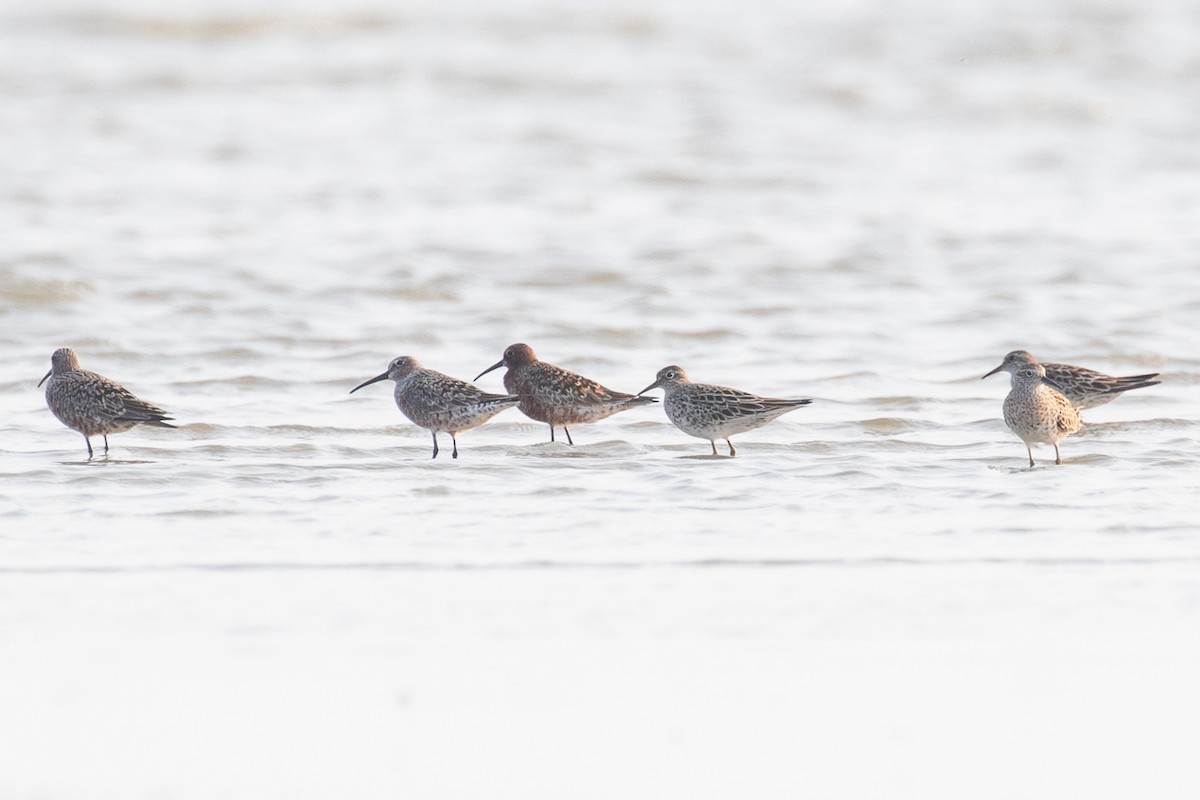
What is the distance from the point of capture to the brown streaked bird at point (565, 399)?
30.9 feet

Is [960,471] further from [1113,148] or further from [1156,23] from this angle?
[1156,23]

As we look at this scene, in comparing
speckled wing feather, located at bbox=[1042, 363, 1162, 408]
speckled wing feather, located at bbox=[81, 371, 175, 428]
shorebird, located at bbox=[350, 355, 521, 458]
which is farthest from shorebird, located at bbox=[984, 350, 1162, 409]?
speckled wing feather, located at bbox=[81, 371, 175, 428]

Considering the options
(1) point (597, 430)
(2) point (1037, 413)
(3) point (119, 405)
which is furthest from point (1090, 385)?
(3) point (119, 405)

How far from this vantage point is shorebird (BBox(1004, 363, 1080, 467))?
340 inches

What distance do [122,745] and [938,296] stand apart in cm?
1004

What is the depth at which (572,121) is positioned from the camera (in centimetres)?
2088

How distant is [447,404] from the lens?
9070mm

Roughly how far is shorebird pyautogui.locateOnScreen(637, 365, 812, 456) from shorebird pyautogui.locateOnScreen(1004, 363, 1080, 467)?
1044 mm

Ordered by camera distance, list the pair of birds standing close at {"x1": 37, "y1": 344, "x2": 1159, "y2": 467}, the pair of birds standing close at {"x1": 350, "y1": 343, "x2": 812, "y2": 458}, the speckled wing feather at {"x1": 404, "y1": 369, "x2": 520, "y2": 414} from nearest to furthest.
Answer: the pair of birds standing close at {"x1": 37, "y1": 344, "x2": 1159, "y2": 467} → the pair of birds standing close at {"x1": 350, "y1": 343, "x2": 812, "y2": 458} → the speckled wing feather at {"x1": 404, "y1": 369, "x2": 520, "y2": 414}

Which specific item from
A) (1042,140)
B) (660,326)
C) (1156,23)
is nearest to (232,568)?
(660,326)

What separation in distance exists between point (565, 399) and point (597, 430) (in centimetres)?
57

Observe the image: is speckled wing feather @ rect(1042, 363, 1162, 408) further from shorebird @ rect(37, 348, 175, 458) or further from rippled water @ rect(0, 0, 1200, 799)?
shorebird @ rect(37, 348, 175, 458)

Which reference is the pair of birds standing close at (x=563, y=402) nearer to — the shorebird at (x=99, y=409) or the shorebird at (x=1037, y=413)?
the shorebird at (x=1037, y=413)

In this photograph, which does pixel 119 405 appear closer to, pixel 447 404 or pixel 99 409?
pixel 99 409
